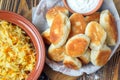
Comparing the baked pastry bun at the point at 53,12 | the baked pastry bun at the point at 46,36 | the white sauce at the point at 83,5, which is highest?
the white sauce at the point at 83,5

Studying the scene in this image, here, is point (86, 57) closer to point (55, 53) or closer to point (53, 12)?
point (55, 53)

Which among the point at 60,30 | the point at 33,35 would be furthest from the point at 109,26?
the point at 33,35

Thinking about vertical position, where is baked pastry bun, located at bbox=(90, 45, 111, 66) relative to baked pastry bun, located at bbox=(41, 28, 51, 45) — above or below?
below

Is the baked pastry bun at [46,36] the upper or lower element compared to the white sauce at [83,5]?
lower

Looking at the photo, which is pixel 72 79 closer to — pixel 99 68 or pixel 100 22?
pixel 99 68

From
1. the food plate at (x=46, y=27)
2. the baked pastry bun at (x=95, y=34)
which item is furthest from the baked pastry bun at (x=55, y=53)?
the baked pastry bun at (x=95, y=34)

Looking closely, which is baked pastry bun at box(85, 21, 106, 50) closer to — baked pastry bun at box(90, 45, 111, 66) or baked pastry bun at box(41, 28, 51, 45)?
baked pastry bun at box(90, 45, 111, 66)

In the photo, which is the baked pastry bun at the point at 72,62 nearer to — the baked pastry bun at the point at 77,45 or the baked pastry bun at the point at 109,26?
the baked pastry bun at the point at 77,45

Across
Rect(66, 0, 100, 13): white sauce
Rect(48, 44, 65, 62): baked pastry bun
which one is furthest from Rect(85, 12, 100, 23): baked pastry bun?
Rect(48, 44, 65, 62): baked pastry bun
